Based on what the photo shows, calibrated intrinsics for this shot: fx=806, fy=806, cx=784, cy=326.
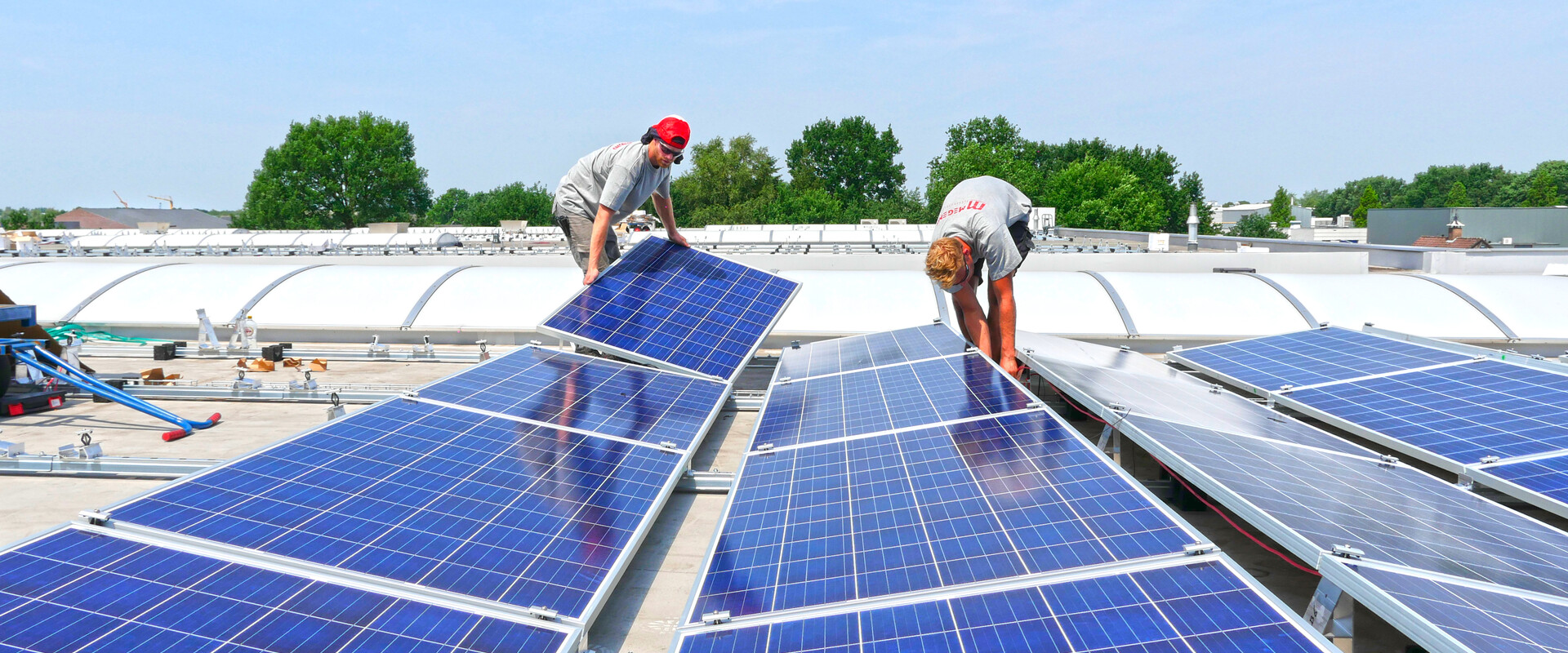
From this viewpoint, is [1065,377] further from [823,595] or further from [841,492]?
[823,595]

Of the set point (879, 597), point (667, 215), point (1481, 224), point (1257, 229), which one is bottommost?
point (879, 597)

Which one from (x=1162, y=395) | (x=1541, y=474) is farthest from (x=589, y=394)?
(x=1541, y=474)

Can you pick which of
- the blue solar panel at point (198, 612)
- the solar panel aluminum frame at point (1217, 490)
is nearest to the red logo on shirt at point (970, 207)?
the solar panel aluminum frame at point (1217, 490)

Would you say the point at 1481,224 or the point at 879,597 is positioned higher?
the point at 1481,224

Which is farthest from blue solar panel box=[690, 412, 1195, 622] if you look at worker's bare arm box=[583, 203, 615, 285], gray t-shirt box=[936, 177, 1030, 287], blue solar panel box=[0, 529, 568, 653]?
worker's bare arm box=[583, 203, 615, 285]

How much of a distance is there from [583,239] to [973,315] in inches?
217

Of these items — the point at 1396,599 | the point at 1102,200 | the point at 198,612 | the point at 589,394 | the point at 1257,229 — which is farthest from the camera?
the point at 1257,229

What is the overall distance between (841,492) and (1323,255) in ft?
72.9

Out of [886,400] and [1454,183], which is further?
[1454,183]

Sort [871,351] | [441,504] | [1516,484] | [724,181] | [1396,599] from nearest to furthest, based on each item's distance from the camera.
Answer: [1396,599] → [441,504] → [1516,484] → [871,351] → [724,181]

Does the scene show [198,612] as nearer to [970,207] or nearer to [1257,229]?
[970,207]

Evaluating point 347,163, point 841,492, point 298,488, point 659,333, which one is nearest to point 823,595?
point 841,492

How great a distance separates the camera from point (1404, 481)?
19.6ft

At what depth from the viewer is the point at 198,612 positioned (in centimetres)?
385
